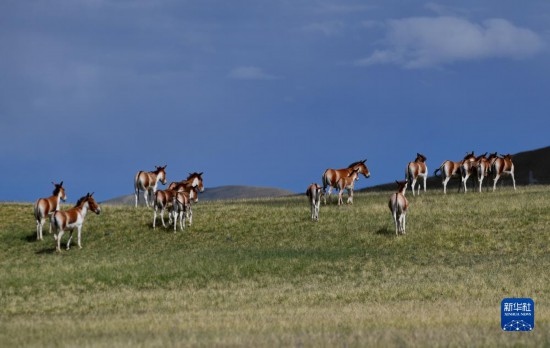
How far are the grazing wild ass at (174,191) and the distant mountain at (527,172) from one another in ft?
95.7

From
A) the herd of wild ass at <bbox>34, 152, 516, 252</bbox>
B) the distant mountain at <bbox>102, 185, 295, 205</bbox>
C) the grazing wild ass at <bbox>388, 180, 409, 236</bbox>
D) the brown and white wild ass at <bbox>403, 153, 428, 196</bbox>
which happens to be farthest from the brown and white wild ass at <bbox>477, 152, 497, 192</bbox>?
the distant mountain at <bbox>102, 185, 295, 205</bbox>

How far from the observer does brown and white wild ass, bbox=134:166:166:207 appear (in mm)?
50500

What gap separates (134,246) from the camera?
1555 inches

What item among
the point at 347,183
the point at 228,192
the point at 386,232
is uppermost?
the point at 228,192

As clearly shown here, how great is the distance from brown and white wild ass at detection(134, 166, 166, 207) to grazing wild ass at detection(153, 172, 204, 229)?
1.62 metres

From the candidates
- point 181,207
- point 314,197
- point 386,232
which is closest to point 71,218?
point 181,207

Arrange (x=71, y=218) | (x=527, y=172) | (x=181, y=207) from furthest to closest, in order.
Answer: (x=527, y=172)
(x=181, y=207)
(x=71, y=218)

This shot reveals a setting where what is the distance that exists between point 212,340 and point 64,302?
12.3 m

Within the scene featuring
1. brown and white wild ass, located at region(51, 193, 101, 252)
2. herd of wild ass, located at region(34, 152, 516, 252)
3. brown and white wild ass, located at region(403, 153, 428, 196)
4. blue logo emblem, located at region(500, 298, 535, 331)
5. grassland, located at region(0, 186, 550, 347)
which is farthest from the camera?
brown and white wild ass, located at region(403, 153, 428, 196)

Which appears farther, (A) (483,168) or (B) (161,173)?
(A) (483,168)

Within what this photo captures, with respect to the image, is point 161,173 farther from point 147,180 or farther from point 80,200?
point 80,200

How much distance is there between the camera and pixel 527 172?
279 ft

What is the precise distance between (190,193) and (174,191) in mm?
4425

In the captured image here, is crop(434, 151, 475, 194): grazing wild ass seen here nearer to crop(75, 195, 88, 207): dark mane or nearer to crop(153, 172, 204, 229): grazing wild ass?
crop(153, 172, 204, 229): grazing wild ass
